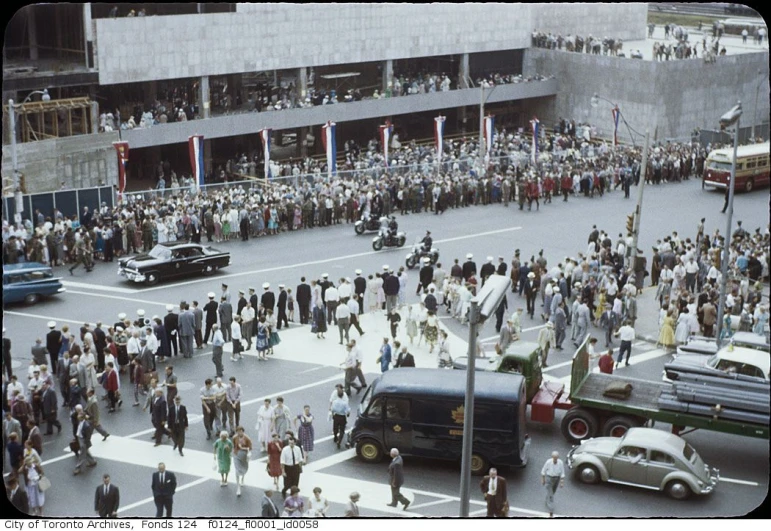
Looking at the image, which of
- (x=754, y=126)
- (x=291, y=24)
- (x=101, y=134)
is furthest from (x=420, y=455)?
(x=754, y=126)

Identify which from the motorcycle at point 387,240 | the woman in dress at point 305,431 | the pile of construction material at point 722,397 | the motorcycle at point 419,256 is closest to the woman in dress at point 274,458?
the woman in dress at point 305,431

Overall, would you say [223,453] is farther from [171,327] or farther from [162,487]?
[171,327]

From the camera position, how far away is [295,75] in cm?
6031

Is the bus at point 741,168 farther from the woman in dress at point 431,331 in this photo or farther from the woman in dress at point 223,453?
the woman in dress at point 223,453

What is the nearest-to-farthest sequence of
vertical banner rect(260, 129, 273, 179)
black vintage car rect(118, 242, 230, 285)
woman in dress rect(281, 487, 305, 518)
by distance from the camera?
woman in dress rect(281, 487, 305, 518) < black vintage car rect(118, 242, 230, 285) < vertical banner rect(260, 129, 273, 179)

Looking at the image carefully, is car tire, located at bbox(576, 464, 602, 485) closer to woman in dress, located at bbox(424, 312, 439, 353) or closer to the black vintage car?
woman in dress, located at bbox(424, 312, 439, 353)

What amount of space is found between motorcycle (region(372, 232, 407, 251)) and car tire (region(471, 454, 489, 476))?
18.6m

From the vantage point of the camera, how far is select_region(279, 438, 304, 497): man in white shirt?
2180 cm

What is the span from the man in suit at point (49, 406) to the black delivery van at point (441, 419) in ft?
22.5

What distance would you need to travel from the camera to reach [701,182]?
178 ft

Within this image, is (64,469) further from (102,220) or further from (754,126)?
(754,126)

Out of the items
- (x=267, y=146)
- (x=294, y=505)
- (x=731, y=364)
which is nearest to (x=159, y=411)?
(x=294, y=505)

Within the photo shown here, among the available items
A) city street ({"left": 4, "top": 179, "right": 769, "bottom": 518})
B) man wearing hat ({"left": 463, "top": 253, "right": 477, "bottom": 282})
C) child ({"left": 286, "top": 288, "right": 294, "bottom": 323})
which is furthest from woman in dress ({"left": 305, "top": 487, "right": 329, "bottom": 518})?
man wearing hat ({"left": 463, "top": 253, "right": 477, "bottom": 282})

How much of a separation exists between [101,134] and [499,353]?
26032 mm
